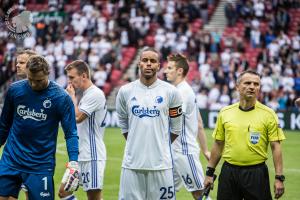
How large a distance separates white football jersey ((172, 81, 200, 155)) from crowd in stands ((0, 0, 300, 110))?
702 inches

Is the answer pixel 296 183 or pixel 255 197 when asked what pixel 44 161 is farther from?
pixel 296 183

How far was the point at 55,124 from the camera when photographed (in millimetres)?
8273

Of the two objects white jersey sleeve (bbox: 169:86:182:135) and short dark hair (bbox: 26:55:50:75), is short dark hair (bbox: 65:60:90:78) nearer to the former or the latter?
white jersey sleeve (bbox: 169:86:182:135)

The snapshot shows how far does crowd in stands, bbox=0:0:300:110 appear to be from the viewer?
29766 mm

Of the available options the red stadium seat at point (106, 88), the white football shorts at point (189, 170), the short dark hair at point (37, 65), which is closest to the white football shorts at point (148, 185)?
the short dark hair at point (37, 65)

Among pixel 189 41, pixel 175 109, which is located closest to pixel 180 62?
pixel 175 109

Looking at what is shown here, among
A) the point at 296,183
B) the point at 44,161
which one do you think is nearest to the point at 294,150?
the point at 296,183

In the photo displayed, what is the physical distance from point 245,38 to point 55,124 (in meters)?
25.8

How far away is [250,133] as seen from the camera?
8516 mm

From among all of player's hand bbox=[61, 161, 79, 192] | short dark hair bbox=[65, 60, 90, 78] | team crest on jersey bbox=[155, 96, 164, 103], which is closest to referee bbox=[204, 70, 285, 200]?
team crest on jersey bbox=[155, 96, 164, 103]

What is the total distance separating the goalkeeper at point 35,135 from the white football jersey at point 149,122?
2.39ft

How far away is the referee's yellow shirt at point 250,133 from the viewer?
848cm

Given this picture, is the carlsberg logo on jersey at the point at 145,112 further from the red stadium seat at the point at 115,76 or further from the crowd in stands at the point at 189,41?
the red stadium seat at the point at 115,76

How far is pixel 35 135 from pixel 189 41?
81.9 feet
